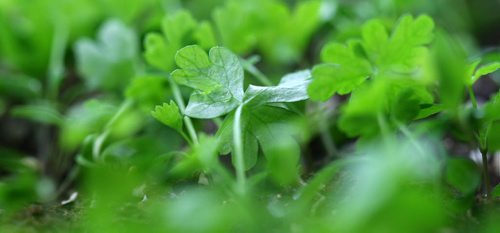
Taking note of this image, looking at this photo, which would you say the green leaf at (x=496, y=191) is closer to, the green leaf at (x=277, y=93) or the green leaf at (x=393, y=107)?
the green leaf at (x=393, y=107)

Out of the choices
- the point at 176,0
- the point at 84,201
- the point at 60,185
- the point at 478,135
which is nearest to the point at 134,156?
the point at 84,201

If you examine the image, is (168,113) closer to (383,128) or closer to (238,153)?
(238,153)

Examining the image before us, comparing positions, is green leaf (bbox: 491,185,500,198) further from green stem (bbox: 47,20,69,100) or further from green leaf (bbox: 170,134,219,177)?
green stem (bbox: 47,20,69,100)

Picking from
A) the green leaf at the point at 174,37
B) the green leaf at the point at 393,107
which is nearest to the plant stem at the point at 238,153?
the green leaf at the point at 393,107

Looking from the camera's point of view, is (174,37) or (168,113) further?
(174,37)

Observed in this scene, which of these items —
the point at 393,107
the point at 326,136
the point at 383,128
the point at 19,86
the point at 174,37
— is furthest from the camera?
the point at 19,86

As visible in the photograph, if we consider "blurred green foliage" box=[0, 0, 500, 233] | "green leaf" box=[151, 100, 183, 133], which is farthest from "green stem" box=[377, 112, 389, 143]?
"green leaf" box=[151, 100, 183, 133]

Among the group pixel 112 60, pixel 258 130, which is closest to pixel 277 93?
pixel 258 130
